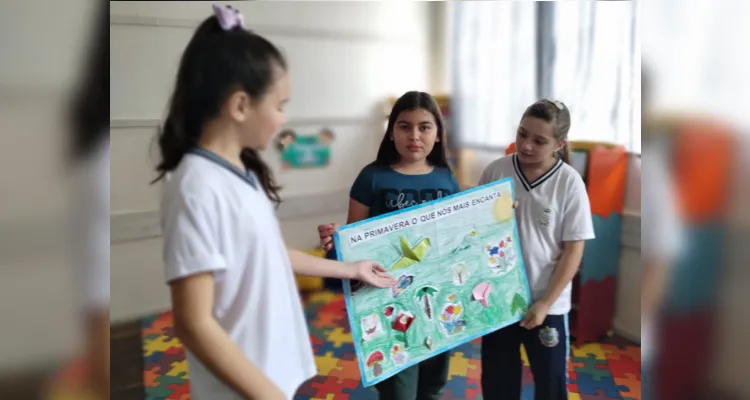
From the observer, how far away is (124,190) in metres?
0.58

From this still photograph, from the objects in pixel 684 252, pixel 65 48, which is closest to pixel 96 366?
pixel 65 48

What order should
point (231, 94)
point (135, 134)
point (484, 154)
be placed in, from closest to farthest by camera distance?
point (231, 94)
point (135, 134)
point (484, 154)

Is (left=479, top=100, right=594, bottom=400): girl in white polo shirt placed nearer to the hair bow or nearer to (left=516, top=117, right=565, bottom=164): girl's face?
(left=516, top=117, right=565, bottom=164): girl's face

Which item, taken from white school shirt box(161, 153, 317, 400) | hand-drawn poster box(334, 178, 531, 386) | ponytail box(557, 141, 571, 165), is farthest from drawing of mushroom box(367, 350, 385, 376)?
ponytail box(557, 141, 571, 165)

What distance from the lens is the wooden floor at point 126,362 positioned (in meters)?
0.59

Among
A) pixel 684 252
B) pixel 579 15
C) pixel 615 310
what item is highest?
pixel 579 15

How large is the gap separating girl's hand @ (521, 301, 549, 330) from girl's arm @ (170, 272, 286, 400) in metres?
0.35

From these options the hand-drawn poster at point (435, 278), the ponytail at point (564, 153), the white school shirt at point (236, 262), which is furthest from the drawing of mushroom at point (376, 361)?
the ponytail at point (564, 153)

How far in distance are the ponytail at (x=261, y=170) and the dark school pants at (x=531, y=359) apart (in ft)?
1.13

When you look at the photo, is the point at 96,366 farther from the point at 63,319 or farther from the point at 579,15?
the point at 579,15

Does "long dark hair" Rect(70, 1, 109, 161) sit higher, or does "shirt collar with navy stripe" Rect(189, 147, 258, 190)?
"long dark hair" Rect(70, 1, 109, 161)

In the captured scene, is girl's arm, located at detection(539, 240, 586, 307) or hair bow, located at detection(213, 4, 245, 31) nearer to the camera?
hair bow, located at detection(213, 4, 245, 31)

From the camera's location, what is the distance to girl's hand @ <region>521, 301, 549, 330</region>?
2.21ft

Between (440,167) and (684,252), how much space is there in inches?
11.8
